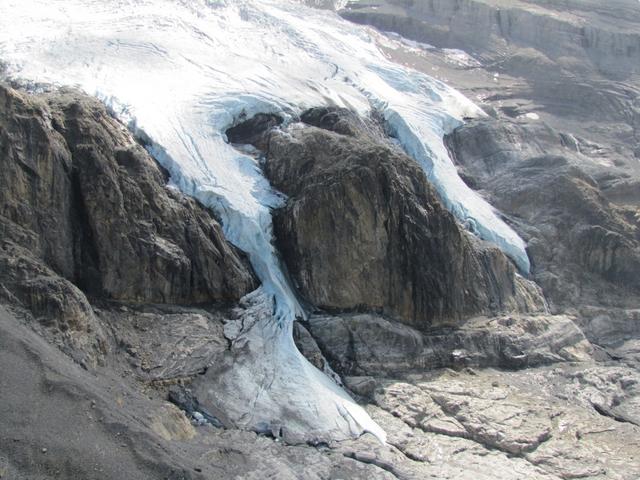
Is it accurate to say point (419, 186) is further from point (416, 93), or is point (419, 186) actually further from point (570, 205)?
point (416, 93)

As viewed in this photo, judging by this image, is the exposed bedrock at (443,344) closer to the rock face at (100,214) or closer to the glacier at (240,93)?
the glacier at (240,93)

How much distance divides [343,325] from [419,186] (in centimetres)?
590

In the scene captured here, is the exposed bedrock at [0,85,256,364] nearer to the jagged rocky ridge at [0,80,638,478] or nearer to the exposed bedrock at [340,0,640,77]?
the jagged rocky ridge at [0,80,638,478]

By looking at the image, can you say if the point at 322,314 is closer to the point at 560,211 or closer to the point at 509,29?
the point at 560,211

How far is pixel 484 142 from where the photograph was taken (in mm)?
35938

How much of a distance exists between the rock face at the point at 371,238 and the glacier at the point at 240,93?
34.0 inches

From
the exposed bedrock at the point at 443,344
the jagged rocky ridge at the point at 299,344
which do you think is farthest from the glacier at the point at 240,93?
the exposed bedrock at the point at 443,344

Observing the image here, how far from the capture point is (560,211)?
32.0 m

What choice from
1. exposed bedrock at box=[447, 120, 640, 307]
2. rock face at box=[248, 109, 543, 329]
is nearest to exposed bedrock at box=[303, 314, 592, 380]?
rock face at box=[248, 109, 543, 329]

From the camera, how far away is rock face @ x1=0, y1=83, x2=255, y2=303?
771 inches

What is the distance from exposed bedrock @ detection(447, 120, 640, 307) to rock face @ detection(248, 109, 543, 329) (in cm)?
399

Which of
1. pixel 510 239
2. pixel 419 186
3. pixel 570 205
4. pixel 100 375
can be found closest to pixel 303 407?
pixel 100 375

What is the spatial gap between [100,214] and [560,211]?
18.5m

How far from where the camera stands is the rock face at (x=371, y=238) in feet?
79.2
